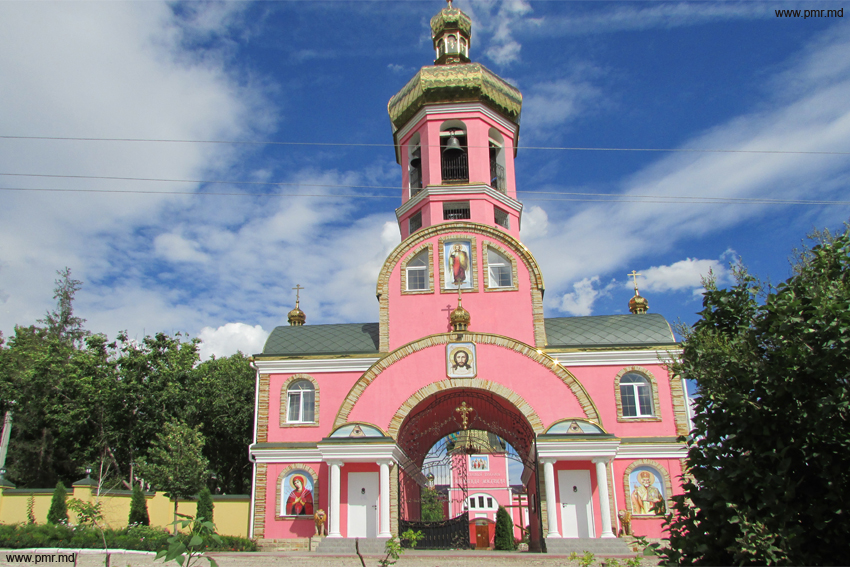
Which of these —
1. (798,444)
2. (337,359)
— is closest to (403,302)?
(337,359)

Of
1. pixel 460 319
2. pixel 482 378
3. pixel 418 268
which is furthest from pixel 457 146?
pixel 482 378

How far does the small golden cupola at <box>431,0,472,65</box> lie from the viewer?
2320 cm

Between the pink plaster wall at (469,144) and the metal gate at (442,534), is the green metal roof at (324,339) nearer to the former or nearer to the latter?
the pink plaster wall at (469,144)

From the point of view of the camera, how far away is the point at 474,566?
11.8m

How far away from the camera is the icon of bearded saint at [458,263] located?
61.0ft

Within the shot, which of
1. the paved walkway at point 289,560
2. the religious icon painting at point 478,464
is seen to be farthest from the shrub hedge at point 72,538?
the religious icon painting at point 478,464

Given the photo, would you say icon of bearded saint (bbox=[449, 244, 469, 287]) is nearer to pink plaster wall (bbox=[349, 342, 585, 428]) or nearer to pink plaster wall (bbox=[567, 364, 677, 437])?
pink plaster wall (bbox=[349, 342, 585, 428])

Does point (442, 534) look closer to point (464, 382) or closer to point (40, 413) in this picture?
point (464, 382)

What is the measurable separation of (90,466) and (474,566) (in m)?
18.2

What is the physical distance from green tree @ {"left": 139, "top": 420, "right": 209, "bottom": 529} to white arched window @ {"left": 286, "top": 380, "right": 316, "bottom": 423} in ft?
12.5

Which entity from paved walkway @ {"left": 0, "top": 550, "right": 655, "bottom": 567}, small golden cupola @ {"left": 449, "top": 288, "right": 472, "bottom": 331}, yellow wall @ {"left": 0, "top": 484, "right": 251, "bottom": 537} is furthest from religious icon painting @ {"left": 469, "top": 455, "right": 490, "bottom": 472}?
paved walkway @ {"left": 0, "top": 550, "right": 655, "bottom": 567}

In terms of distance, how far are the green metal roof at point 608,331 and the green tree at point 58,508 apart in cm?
1311

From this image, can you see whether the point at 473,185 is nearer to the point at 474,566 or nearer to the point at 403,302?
the point at 403,302

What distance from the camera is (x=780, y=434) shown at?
6262mm
